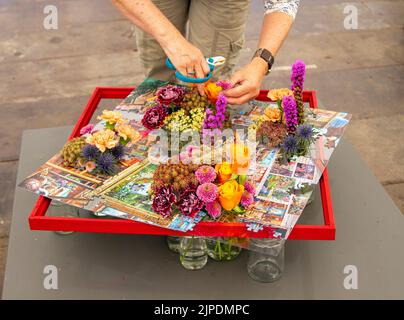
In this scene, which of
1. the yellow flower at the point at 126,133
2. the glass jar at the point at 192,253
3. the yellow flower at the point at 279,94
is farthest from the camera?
the yellow flower at the point at 279,94

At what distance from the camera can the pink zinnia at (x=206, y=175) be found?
1.43m

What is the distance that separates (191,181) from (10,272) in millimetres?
549

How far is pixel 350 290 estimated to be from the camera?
147cm

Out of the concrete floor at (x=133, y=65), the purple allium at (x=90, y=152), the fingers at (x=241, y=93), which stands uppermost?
the concrete floor at (x=133, y=65)

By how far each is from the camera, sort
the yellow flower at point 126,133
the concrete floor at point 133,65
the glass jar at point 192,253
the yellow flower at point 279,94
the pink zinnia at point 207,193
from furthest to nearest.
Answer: the concrete floor at point 133,65
the yellow flower at point 279,94
the yellow flower at point 126,133
the glass jar at point 192,253
the pink zinnia at point 207,193

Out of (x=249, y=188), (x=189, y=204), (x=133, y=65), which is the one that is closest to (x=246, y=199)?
(x=249, y=188)

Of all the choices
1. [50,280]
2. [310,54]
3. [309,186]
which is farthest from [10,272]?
[310,54]

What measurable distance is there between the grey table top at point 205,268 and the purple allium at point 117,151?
0.75ft

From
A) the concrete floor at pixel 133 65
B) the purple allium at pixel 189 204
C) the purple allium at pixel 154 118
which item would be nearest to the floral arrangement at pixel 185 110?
the purple allium at pixel 154 118

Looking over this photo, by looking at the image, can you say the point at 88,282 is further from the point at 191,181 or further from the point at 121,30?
the point at 121,30

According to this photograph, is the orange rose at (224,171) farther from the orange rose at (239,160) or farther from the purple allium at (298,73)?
the purple allium at (298,73)

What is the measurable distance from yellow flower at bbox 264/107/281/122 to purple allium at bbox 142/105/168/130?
32 cm

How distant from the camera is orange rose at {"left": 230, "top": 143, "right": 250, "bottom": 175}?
1.45 meters
